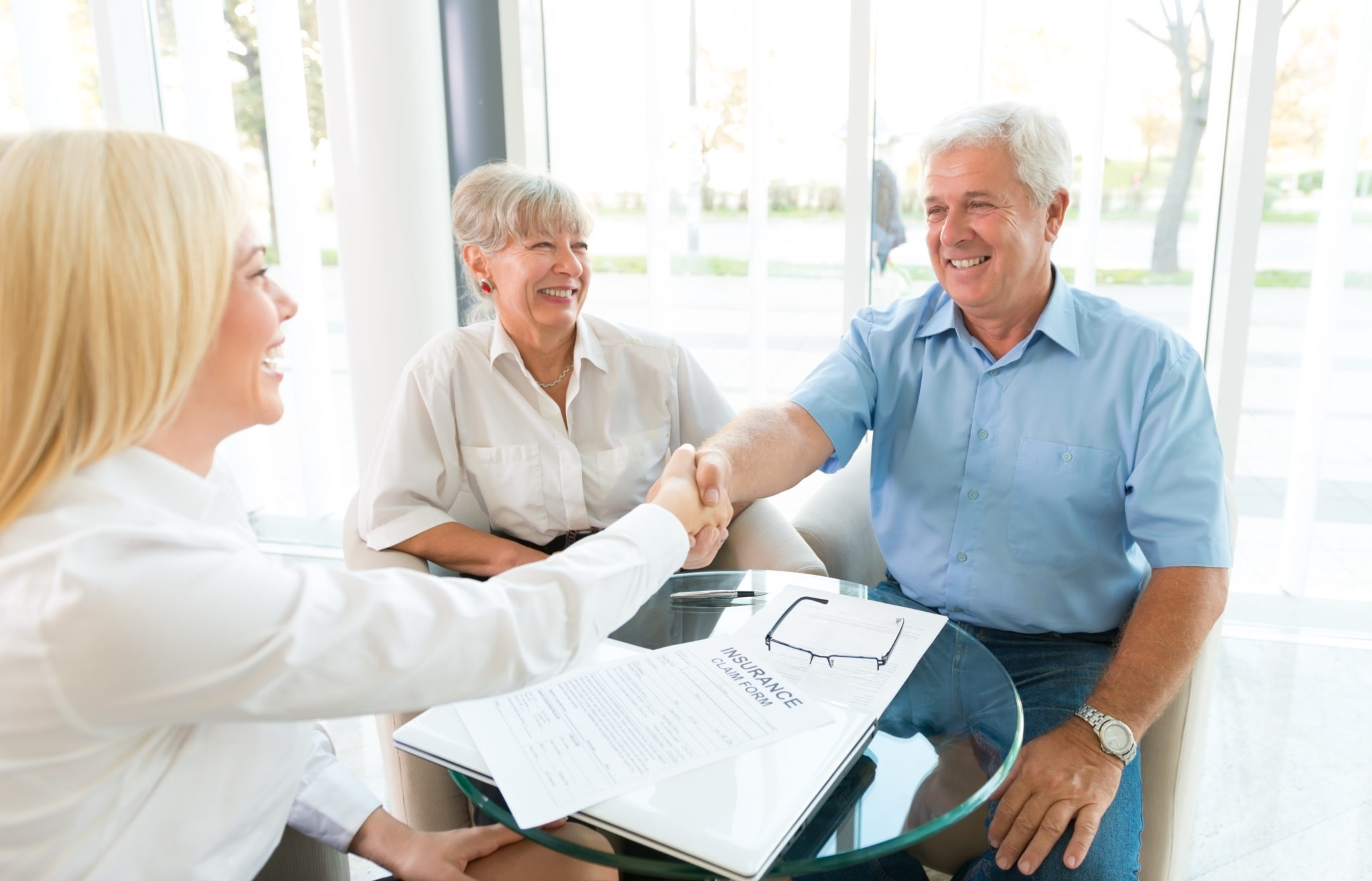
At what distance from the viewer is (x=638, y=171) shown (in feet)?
10.2

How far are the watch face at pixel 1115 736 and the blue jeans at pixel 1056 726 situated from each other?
2.9 inches

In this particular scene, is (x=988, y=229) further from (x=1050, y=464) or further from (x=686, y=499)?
(x=686, y=499)

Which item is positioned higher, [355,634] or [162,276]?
[162,276]

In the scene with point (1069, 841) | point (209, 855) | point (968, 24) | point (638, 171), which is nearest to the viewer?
point (209, 855)

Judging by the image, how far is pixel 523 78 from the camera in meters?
3.03

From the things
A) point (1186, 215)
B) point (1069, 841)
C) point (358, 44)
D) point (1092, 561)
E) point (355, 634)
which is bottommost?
point (1069, 841)

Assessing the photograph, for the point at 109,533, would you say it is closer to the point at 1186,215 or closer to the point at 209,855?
the point at 209,855

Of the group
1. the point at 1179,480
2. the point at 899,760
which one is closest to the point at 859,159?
the point at 1179,480

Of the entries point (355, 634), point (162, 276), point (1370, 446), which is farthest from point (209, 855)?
point (1370, 446)

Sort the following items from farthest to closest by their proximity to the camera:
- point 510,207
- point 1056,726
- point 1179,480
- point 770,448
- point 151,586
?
point 510,207, point 770,448, point 1179,480, point 1056,726, point 151,586

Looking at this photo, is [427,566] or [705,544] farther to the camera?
[427,566]

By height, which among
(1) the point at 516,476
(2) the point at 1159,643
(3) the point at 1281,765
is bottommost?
(3) the point at 1281,765

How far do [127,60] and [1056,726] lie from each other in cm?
374

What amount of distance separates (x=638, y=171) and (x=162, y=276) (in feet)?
7.79
